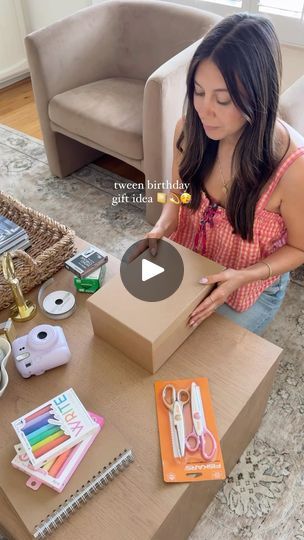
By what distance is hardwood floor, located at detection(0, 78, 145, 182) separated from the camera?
2.34m

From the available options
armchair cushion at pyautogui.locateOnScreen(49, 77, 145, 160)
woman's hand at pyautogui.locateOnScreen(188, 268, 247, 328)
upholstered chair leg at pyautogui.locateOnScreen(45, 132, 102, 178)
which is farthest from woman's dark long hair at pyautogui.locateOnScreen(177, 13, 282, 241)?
upholstered chair leg at pyautogui.locateOnScreen(45, 132, 102, 178)

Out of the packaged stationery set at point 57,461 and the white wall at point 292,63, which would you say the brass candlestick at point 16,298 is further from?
the white wall at point 292,63

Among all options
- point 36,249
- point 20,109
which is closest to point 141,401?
point 36,249

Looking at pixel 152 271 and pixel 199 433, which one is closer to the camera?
pixel 199 433

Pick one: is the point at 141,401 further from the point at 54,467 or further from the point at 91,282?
the point at 91,282

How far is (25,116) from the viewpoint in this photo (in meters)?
2.80

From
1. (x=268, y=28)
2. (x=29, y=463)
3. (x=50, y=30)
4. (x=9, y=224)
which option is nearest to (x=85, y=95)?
(x=50, y=30)

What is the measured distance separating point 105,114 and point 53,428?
1406mm

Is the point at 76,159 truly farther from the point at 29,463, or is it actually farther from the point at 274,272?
the point at 29,463

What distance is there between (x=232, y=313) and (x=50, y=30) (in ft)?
4.79

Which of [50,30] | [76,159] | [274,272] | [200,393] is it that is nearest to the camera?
[200,393]

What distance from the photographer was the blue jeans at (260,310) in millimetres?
A: 1185

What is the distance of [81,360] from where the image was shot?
3.26 feet

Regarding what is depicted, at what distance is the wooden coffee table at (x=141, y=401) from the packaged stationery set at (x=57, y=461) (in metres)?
0.02
